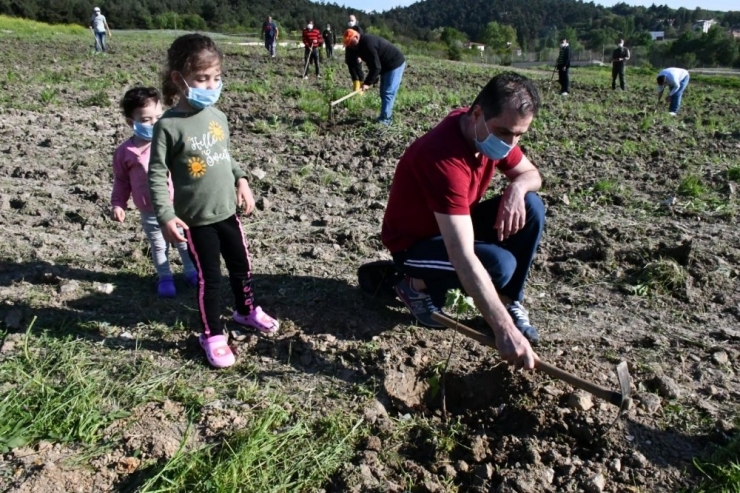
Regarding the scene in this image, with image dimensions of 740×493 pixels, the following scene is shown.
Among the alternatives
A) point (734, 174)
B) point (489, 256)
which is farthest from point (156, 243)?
point (734, 174)

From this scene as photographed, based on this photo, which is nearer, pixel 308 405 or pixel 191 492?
pixel 191 492

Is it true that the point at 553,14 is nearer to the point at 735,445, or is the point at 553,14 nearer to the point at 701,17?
the point at 701,17

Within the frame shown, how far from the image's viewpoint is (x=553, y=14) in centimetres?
16188

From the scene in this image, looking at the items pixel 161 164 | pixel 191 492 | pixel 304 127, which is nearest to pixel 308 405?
pixel 191 492

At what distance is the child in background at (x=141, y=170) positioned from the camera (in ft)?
10.8

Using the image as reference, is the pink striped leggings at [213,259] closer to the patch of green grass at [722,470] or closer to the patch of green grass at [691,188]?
the patch of green grass at [722,470]

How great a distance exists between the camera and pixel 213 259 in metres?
2.85

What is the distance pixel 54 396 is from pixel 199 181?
106 centimetres

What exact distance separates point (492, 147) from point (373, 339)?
1.11 metres

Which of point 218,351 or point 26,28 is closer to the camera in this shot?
point 218,351

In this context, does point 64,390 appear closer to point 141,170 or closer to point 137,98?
point 141,170

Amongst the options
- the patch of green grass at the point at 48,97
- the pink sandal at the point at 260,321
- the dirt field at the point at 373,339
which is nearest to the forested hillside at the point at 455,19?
the patch of green grass at the point at 48,97

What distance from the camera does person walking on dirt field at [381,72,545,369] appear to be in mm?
2494

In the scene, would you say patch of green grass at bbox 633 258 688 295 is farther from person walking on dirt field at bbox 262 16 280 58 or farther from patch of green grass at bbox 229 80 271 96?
person walking on dirt field at bbox 262 16 280 58
